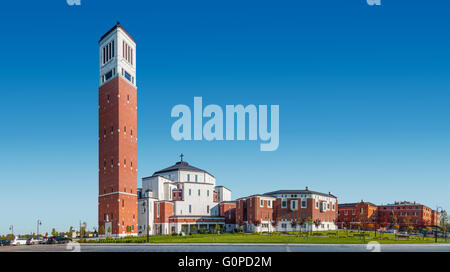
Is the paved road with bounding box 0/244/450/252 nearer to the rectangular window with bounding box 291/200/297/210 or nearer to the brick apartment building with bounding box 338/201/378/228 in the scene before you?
the rectangular window with bounding box 291/200/297/210

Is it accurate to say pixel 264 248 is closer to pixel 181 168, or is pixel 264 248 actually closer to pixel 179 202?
pixel 179 202

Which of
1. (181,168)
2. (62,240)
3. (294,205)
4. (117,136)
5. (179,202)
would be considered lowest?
(62,240)

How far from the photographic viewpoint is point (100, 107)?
7331 cm

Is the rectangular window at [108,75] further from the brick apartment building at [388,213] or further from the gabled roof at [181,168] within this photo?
the brick apartment building at [388,213]

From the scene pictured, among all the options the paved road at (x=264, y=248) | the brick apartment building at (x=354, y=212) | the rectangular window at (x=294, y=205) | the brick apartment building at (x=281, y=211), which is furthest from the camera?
the brick apartment building at (x=354, y=212)

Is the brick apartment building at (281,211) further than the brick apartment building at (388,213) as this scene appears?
No

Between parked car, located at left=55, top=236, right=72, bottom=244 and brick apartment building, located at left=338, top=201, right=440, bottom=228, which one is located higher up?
parked car, located at left=55, top=236, right=72, bottom=244

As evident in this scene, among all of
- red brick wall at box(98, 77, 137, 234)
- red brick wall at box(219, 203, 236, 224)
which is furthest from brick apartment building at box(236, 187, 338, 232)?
red brick wall at box(98, 77, 137, 234)

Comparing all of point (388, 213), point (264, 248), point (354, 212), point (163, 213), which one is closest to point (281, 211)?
point (163, 213)

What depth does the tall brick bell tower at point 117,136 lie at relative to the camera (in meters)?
67.8

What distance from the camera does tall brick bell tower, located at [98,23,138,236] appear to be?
67.8 metres

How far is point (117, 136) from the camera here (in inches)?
2714

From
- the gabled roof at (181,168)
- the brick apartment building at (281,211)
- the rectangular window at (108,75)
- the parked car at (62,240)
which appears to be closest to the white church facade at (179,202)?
the gabled roof at (181,168)
